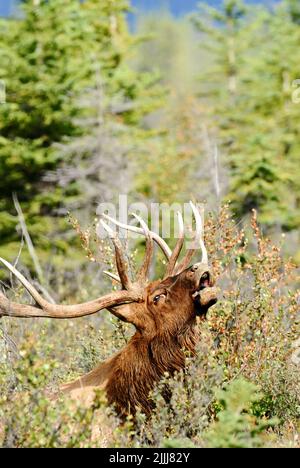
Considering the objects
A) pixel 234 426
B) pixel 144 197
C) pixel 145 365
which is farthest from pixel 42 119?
pixel 234 426

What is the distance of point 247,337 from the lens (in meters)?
6.84

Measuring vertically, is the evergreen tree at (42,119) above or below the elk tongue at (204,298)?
above

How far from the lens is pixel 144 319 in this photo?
18.6 feet

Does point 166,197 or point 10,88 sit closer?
point 10,88

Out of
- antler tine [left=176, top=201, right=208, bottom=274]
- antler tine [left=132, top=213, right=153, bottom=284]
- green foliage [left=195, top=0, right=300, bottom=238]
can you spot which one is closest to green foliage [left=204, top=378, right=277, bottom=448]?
antler tine [left=176, top=201, right=208, bottom=274]

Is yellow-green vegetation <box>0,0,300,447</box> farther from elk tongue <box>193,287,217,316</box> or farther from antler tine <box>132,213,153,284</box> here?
antler tine <box>132,213,153,284</box>

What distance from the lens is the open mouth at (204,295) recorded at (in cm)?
534

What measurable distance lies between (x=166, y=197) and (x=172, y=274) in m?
17.1

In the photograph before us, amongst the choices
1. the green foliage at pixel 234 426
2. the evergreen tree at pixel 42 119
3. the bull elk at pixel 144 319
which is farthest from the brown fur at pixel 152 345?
the evergreen tree at pixel 42 119

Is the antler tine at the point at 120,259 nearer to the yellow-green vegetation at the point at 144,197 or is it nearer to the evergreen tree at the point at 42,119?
the yellow-green vegetation at the point at 144,197

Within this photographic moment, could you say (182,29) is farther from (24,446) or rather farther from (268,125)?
(24,446)

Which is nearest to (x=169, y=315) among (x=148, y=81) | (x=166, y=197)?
(x=166, y=197)

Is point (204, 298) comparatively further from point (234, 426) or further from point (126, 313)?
point (234, 426)

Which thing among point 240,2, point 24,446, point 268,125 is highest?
point 240,2
